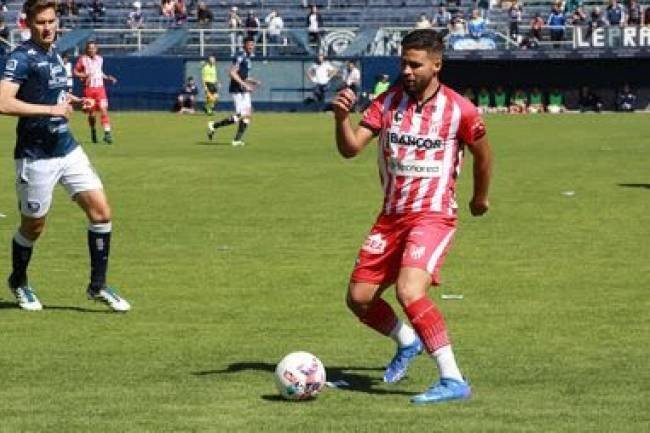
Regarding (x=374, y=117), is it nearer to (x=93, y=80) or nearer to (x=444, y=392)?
(x=444, y=392)

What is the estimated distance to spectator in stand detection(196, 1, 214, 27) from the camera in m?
61.6

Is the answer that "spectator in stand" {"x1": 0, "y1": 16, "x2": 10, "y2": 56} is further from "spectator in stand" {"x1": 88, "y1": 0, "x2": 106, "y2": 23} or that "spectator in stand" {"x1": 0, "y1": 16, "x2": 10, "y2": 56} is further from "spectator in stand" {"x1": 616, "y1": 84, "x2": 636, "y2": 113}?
"spectator in stand" {"x1": 616, "y1": 84, "x2": 636, "y2": 113}

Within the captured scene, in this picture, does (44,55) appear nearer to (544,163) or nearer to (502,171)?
(502,171)

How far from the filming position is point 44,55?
12.9m

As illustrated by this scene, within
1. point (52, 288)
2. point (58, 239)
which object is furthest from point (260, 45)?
point (52, 288)

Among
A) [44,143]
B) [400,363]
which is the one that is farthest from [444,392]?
[44,143]

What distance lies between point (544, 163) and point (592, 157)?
6.50 ft

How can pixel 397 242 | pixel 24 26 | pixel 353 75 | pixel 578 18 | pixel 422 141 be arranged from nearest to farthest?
pixel 422 141 < pixel 397 242 < pixel 24 26 < pixel 353 75 < pixel 578 18

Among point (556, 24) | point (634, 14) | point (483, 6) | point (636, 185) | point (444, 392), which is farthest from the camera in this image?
point (483, 6)

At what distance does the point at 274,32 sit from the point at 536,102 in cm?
981

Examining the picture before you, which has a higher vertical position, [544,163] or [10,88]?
[10,88]

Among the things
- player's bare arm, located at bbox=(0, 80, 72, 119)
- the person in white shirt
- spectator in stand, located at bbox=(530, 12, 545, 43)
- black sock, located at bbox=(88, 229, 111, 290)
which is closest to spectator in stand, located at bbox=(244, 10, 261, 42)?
the person in white shirt

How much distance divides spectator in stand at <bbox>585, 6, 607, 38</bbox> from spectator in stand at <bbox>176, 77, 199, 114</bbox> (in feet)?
43.8

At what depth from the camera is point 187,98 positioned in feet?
185
